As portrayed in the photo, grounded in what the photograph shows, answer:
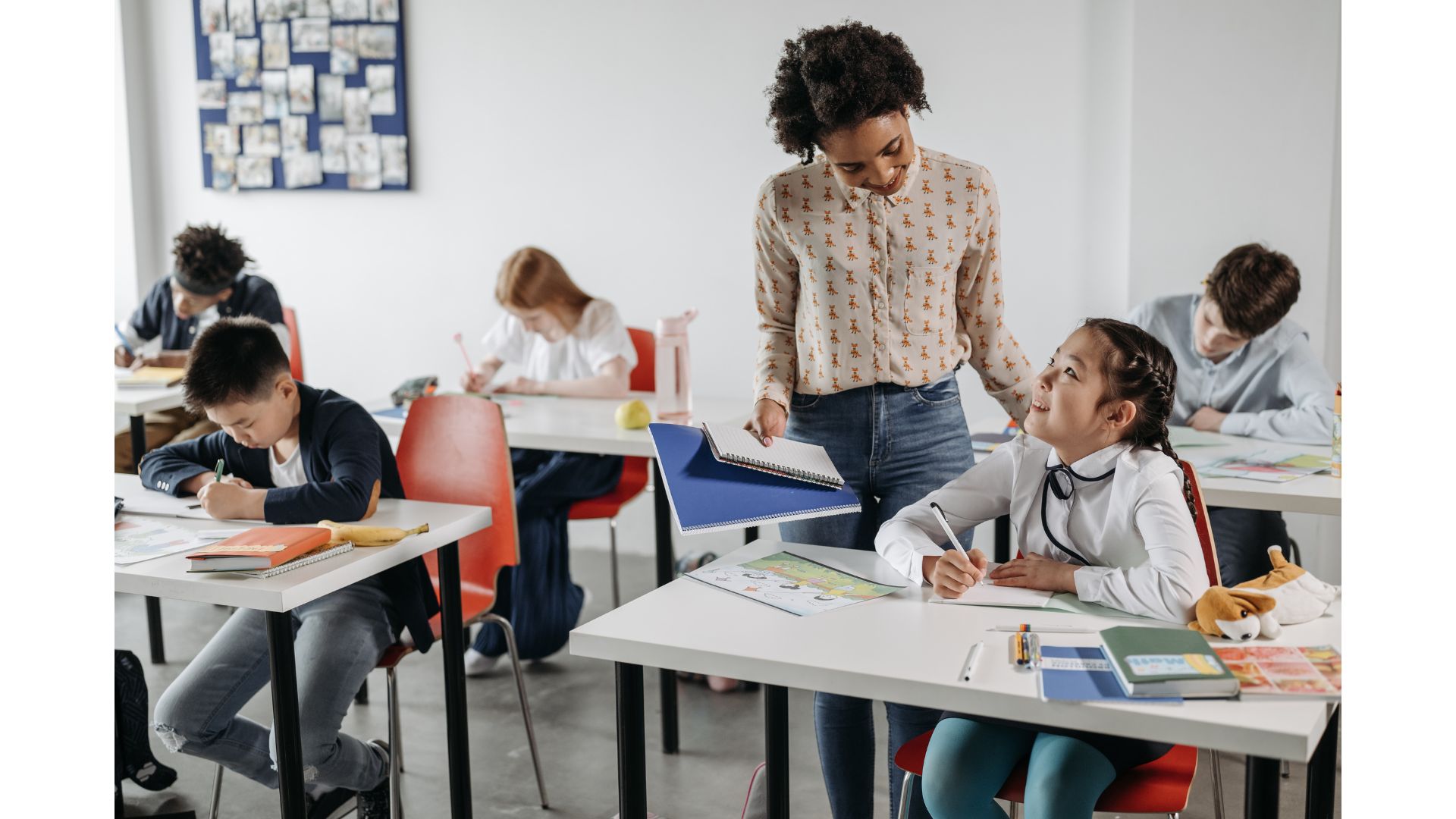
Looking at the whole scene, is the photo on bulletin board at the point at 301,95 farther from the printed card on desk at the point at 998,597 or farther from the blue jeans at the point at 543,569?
the printed card on desk at the point at 998,597

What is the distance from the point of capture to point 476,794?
259 cm

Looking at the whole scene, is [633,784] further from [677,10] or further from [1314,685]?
[677,10]

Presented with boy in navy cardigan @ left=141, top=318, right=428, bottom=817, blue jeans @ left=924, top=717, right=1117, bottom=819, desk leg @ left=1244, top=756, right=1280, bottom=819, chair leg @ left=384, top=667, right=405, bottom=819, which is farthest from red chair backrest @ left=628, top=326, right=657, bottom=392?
desk leg @ left=1244, top=756, right=1280, bottom=819

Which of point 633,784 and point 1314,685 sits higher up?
point 1314,685

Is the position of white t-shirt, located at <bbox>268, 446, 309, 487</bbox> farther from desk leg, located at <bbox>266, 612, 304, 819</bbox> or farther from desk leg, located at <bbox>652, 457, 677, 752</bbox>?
desk leg, located at <bbox>652, 457, 677, 752</bbox>

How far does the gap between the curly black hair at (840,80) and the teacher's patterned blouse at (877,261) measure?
138 millimetres

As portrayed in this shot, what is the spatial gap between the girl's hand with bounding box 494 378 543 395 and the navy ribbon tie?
2.01 m

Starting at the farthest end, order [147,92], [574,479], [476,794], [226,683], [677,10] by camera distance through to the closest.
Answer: [147,92], [677,10], [574,479], [476,794], [226,683]

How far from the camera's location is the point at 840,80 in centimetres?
167

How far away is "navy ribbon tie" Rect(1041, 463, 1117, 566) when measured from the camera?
67.9 inches

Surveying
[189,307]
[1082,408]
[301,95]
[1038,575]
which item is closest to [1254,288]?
[1082,408]

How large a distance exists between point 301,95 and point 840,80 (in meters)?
3.79

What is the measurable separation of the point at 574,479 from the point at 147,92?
126 inches
